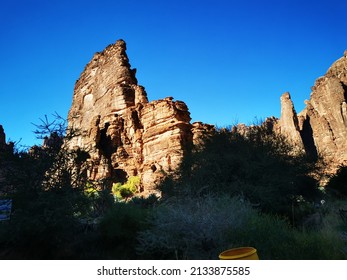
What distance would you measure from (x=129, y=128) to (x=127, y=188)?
9.20 metres

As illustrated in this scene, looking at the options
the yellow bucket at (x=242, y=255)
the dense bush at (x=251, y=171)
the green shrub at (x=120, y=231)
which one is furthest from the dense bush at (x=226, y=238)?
the dense bush at (x=251, y=171)

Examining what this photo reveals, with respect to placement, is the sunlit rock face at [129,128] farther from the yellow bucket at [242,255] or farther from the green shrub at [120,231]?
the yellow bucket at [242,255]

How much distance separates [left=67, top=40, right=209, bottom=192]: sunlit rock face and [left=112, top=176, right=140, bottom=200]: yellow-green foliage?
3.12ft

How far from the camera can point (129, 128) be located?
4009 cm

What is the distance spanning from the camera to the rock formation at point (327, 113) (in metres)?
64.1

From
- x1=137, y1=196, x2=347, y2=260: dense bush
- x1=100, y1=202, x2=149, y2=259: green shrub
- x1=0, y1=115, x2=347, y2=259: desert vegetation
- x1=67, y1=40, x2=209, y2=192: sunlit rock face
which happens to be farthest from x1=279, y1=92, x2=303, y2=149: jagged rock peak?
x1=137, y1=196, x2=347, y2=260: dense bush

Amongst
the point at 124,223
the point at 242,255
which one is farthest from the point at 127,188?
the point at 242,255

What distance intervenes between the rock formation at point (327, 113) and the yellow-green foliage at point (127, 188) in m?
39.1

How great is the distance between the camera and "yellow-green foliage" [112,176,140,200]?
1356 inches

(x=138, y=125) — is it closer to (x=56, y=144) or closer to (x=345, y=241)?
(x=56, y=144)

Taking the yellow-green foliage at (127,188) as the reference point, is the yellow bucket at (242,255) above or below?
below

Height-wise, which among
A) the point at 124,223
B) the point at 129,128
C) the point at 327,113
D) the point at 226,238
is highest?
the point at 327,113

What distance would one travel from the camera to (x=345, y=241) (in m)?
6.77

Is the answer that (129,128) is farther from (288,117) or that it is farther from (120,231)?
(288,117)
